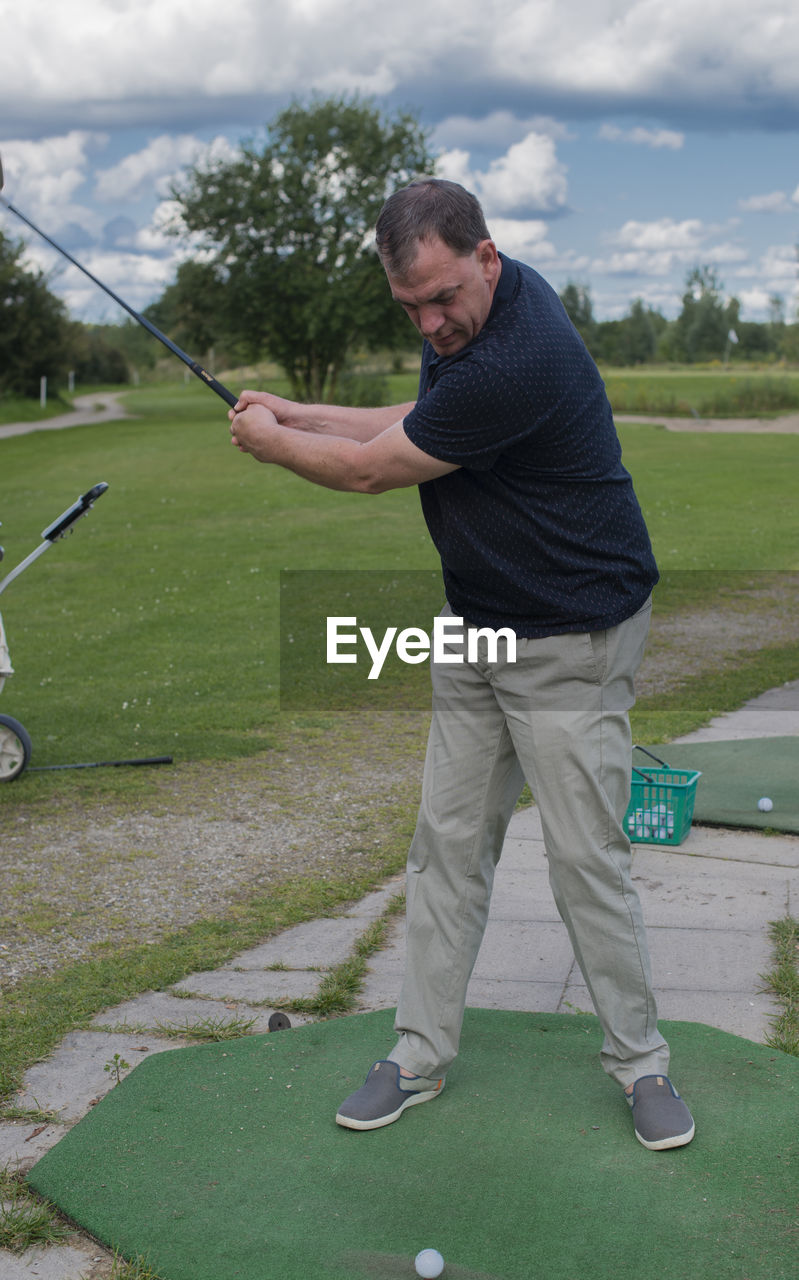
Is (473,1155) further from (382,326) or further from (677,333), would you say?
(677,333)

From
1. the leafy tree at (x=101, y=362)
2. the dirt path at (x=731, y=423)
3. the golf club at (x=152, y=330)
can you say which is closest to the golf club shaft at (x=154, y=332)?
the golf club at (x=152, y=330)

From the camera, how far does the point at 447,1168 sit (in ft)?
9.39

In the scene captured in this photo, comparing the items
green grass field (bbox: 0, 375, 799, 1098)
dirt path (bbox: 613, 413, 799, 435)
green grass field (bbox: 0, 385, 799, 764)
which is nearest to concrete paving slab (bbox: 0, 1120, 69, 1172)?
green grass field (bbox: 0, 375, 799, 1098)

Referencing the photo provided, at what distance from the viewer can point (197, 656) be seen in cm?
961

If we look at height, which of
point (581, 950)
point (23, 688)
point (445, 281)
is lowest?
point (23, 688)

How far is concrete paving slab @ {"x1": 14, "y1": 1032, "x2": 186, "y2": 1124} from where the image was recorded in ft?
10.7

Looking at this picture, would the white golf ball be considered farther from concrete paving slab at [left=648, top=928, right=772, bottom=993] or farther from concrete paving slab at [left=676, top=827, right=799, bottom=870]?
concrete paving slab at [left=676, top=827, right=799, bottom=870]

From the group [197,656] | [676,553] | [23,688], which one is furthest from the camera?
[676,553]

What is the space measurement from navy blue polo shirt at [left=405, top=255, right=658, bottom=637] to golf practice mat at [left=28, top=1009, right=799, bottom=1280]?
118 centimetres

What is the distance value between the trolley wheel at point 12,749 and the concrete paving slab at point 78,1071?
283cm

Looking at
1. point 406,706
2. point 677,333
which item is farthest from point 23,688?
point 677,333

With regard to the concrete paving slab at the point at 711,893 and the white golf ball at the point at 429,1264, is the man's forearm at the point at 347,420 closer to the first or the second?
the white golf ball at the point at 429,1264

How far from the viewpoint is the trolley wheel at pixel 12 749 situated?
624 centimetres

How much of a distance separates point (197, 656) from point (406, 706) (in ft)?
7.47
